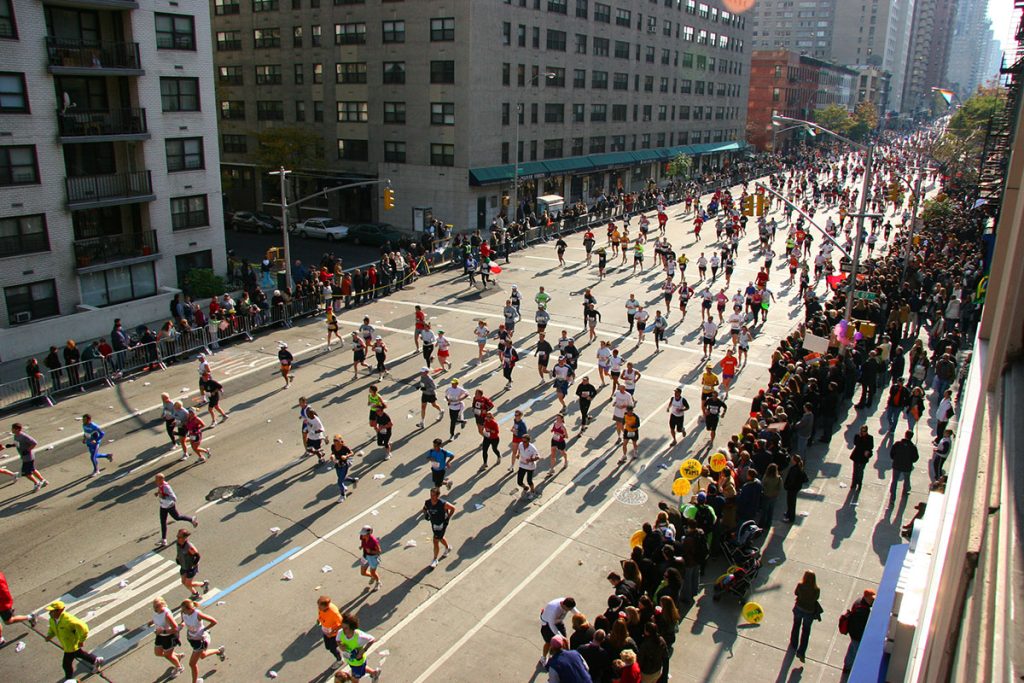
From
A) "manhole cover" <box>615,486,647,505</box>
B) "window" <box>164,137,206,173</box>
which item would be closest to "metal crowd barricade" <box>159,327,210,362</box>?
"window" <box>164,137,206,173</box>

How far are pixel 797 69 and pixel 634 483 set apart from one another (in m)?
118

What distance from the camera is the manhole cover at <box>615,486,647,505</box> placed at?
17.2 metres

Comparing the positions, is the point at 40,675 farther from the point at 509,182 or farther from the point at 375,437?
the point at 509,182

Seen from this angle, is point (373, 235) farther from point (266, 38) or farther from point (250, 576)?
point (250, 576)

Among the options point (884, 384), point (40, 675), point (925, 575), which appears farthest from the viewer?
point (884, 384)

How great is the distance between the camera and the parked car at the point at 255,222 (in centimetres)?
5175

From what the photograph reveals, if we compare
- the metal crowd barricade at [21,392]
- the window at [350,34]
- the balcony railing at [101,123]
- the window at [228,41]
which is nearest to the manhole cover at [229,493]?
the metal crowd barricade at [21,392]

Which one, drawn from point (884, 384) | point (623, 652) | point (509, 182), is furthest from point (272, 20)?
point (623, 652)

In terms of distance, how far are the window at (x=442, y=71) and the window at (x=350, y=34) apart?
601 centimetres

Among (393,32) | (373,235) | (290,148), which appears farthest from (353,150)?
(373,235)

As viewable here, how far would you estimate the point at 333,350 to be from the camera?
28109 mm

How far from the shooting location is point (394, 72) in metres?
52.4

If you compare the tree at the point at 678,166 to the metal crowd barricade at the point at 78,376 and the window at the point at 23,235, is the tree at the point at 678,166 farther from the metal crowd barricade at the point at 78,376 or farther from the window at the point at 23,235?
the metal crowd barricade at the point at 78,376

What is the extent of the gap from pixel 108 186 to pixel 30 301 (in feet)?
18.2
